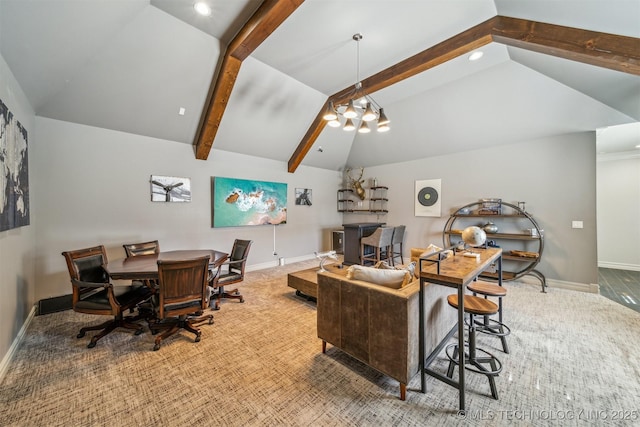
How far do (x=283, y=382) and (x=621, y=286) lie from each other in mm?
6338

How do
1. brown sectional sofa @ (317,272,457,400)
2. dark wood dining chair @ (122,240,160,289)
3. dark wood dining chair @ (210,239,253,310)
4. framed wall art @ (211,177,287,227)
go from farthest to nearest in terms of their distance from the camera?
framed wall art @ (211,177,287,227) → dark wood dining chair @ (122,240,160,289) → dark wood dining chair @ (210,239,253,310) → brown sectional sofa @ (317,272,457,400)

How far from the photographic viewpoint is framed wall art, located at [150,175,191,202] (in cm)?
421

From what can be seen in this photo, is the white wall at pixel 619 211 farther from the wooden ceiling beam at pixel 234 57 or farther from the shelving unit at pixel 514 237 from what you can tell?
the wooden ceiling beam at pixel 234 57

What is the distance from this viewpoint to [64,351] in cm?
239

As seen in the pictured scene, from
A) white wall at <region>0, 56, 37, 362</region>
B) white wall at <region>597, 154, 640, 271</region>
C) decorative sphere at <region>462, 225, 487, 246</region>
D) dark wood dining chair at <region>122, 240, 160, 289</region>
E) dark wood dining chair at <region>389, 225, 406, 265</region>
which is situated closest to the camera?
white wall at <region>0, 56, 37, 362</region>

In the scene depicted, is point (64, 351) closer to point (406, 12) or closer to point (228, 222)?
point (228, 222)

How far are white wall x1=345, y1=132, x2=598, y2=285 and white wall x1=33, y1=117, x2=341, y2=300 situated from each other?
4.63 metres

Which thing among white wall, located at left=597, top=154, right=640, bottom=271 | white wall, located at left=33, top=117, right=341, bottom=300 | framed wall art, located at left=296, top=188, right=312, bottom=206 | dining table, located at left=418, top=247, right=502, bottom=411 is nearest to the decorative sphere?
dining table, located at left=418, top=247, right=502, bottom=411

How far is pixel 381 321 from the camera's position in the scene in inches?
73.4

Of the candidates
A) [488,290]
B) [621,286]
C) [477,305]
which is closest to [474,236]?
[488,290]

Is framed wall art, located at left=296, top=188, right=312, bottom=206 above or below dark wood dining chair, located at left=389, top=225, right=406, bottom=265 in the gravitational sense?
above

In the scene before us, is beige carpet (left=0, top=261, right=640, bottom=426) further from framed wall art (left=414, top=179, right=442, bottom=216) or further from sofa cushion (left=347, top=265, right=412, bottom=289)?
framed wall art (left=414, top=179, right=442, bottom=216)

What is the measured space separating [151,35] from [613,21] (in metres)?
4.73

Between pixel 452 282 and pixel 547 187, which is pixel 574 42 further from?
pixel 547 187
